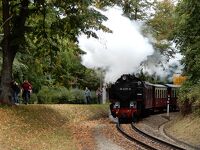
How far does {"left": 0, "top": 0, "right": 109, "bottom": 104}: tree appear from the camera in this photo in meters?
25.7

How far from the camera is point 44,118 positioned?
2528 cm

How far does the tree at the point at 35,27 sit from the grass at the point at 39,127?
2.21 metres

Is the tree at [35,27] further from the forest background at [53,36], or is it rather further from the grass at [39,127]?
the grass at [39,127]

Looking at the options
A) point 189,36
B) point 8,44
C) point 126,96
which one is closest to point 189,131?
point 189,36

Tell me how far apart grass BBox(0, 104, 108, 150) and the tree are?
221cm

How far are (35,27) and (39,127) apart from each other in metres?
7.87

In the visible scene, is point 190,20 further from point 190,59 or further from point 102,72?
point 102,72

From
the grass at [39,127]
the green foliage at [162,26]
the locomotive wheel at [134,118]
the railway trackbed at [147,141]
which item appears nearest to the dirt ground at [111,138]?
the railway trackbed at [147,141]

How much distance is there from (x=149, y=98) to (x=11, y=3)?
12.3m

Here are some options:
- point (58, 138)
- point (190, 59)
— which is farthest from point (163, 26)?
point (58, 138)

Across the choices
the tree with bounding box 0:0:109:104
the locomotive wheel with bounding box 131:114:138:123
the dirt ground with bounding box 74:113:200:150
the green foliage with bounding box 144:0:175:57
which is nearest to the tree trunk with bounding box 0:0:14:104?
the tree with bounding box 0:0:109:104

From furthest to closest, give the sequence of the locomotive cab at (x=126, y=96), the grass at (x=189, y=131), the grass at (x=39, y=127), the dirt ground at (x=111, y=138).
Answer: the locomotive cab at (x=126, y=96), the grass at (x=189, y=131), the dirt ground at (x=111, y=138), the grass at (x=39, y=127)

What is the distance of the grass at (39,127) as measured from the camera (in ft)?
57.0

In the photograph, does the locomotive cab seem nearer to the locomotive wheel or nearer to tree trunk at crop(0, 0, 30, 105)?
the locomotive wheel
